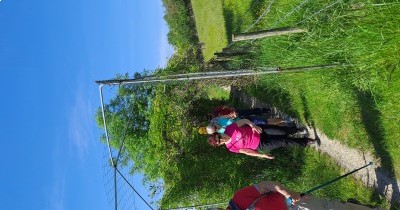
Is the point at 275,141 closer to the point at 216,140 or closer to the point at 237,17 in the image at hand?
the point at 216,140

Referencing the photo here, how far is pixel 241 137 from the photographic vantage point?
7.51 m

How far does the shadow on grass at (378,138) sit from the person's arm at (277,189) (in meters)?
1.82

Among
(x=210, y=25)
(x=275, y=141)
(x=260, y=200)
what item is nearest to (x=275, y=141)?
(x=275, y=141)

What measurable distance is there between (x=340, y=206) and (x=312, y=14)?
2749mm

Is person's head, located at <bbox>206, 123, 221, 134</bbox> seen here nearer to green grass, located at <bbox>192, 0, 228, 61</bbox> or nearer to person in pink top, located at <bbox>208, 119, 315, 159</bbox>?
person in pink top, located at <bbox>208, 119, 315, 159</bbox>

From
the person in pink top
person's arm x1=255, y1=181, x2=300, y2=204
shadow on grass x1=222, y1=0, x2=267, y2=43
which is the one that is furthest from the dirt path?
shadow on grass x1=222, y1=0, x2=267, y2=43

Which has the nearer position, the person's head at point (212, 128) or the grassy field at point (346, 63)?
the grassy field at point (346, 63)

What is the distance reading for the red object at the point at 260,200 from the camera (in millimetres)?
5547

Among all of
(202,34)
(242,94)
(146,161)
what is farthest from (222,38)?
(146,161)

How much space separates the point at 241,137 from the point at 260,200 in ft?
6.72

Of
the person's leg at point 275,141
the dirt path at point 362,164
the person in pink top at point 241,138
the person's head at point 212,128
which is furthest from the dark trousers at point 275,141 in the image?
the person's head at point 212,128

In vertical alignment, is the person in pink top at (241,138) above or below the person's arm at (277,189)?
above

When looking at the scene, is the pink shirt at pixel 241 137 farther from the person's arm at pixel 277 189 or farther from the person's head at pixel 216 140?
the person's arm at pixel 277 189

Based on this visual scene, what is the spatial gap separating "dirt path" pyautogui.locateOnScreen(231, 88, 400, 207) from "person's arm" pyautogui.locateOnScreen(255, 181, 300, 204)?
6.03 feet
